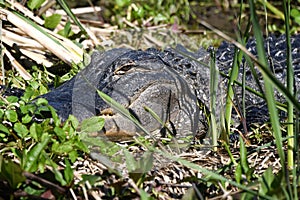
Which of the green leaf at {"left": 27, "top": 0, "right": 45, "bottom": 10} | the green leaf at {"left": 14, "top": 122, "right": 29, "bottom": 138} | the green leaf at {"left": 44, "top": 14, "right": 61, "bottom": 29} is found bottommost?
the green leaf at {"left": 14, "top": 122, "right": 29, "bottom": 138}

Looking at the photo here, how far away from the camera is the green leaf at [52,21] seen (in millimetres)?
3500

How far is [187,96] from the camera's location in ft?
8.47

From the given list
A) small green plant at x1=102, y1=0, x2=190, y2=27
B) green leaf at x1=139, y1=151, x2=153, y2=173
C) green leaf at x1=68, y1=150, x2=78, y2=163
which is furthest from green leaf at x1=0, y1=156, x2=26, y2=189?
small green plant at x1=102, y1=0, x2=190, y2=27

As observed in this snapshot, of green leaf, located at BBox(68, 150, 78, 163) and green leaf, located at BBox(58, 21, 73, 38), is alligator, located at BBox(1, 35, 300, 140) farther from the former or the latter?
green leaf, located at BBox(58, 21, 73, 38)

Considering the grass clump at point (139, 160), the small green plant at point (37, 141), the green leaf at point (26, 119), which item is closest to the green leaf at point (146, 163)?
the grass clump at point (139, 160)

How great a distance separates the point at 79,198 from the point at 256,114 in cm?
130

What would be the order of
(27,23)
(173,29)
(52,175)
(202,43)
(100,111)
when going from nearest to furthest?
(52,175)
(100,111)
(27,23)
(202,43)
(173,29)

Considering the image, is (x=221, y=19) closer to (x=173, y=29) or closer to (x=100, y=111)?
(x=173, y=29)

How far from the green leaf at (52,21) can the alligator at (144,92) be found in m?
0.83

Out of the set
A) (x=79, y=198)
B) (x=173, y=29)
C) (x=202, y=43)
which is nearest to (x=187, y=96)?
(x=79, y=198)

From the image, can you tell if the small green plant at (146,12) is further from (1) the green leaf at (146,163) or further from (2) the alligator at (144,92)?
(1) the green leaf at (146,163)

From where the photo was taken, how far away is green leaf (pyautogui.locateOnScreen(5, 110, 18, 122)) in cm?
209

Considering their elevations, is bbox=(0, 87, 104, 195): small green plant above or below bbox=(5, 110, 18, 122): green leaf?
below

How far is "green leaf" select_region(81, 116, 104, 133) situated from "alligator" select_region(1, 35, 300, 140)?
121 mm
